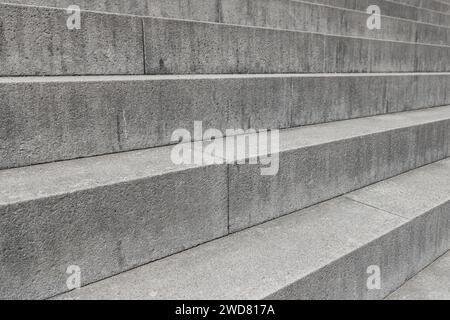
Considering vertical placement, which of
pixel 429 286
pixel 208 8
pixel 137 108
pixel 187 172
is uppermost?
pixel 208 8

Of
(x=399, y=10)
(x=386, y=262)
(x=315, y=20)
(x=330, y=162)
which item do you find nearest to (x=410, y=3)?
(x=399, y=10)

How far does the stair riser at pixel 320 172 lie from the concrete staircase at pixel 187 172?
1 centimetres

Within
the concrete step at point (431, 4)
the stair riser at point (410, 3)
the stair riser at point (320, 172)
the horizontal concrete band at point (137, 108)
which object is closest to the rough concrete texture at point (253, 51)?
the horizontal concrete band at point (137, 108)

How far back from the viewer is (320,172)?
269cm

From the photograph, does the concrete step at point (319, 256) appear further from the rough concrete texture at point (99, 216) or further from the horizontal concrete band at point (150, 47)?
the horizontal concrete band at point (150, 47)

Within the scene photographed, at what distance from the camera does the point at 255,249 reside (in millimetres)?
2053

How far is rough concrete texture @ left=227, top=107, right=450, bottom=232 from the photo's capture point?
7.58ft

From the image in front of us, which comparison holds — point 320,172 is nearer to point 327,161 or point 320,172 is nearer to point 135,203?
point 327,161

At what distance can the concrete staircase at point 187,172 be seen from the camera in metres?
1.67

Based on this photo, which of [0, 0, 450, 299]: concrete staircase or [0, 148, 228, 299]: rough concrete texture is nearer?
[0, 148, 228, 299]: rough concrete texture

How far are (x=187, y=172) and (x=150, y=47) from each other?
111 cm

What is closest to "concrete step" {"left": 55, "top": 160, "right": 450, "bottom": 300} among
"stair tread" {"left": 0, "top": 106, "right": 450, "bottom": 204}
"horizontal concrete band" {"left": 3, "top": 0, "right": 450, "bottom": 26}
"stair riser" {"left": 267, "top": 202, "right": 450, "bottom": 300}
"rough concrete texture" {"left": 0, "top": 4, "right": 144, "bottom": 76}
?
"stair riser" {"left": 267, "top": 202, "right": 450, "bottom": 300}

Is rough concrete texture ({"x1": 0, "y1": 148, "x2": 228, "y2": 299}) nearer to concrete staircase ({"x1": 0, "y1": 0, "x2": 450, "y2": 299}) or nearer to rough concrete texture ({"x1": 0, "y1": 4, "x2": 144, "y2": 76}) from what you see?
concrete staircase ({"x1": 0, "y1": 0, "x2": 450, "y2": 299})

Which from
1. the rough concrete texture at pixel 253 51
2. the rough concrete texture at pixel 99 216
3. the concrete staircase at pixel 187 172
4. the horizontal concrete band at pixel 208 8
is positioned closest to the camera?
the rough concrete texture at pixel 99 216
